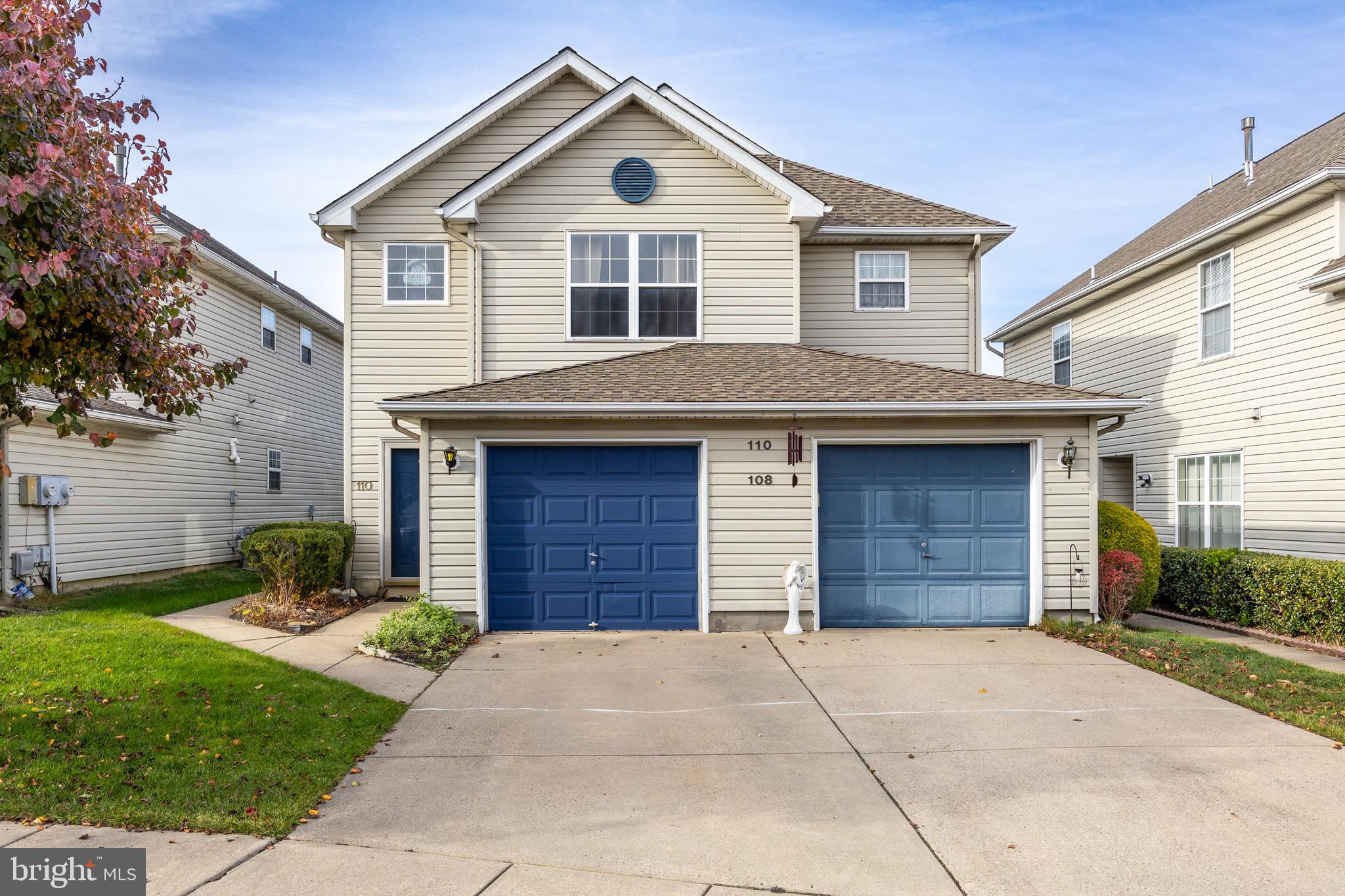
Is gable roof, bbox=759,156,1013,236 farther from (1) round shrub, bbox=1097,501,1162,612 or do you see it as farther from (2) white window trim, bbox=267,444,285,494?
(2) white window trim, bbox=267,444,285,494

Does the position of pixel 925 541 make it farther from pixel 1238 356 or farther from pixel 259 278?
pixel 259 278

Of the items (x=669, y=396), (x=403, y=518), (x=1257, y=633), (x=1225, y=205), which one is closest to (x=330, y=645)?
(x=403, y=518)

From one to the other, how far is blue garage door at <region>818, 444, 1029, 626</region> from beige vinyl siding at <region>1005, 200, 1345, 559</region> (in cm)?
429

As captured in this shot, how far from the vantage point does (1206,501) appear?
1345cm

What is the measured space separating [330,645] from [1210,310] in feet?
47.6

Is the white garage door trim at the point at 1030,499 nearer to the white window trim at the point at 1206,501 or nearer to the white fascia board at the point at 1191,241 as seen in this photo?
the white window trim at the point at 1206,501

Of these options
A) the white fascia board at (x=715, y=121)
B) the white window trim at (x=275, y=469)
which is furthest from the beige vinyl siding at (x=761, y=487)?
the white window trim at (x=275, y=469)

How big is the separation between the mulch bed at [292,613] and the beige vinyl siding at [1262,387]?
45.0 ft

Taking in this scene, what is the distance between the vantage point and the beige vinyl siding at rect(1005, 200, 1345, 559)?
1095 centimetres

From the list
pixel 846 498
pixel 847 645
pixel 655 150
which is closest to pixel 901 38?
pixel 655 150

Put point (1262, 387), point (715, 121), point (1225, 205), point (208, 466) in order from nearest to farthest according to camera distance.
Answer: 1. point (1262, 387)
2. point (1225, 205)
3. point (715, 121)
4. point (208, 466)

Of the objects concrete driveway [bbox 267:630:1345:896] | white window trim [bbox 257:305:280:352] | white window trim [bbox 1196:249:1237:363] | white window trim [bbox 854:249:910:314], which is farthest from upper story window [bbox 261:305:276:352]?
white window trim [bbox 1196:249:1237:363]

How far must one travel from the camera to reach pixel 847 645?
375 inches

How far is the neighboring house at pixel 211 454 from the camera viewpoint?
40.8ft
